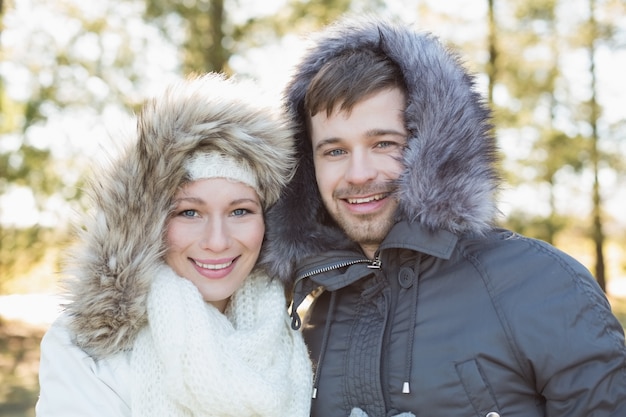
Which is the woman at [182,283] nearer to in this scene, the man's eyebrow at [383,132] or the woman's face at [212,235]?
the woman's face at [212,235]

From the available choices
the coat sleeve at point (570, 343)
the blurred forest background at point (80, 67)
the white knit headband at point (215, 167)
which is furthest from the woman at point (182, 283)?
the blurred forest background at point (80, 67)

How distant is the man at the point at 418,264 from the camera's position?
2568mm

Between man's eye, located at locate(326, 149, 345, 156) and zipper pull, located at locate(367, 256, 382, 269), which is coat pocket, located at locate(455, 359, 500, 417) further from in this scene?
man's eye, located at locate(326, 149, 345, 156)

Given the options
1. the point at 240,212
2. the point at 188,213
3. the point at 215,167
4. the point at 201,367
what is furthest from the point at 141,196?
the point at 201,367

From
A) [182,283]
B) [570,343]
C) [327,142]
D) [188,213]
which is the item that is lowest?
[570,343]

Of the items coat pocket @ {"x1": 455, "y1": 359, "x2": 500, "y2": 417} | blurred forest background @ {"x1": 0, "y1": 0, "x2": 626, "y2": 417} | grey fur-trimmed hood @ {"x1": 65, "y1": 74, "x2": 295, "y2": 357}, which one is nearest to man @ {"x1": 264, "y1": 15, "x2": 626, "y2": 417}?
coat pocket @ {"x1": 455, "y1": 359, "x2": 500, "y2": 417}

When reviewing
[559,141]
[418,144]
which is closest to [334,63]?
[418,144]

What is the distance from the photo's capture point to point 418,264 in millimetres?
2863

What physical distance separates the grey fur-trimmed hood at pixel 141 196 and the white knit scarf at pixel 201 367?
108 millimetres

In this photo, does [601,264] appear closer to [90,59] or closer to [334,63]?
[90,59]

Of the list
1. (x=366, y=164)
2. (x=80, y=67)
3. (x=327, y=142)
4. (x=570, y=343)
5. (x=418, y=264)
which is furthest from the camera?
(x=80, y=67)

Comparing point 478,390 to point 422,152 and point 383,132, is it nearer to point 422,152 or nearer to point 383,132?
point 422,152

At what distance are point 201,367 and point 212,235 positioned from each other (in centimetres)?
59

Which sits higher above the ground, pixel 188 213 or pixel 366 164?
pixel 366 164
